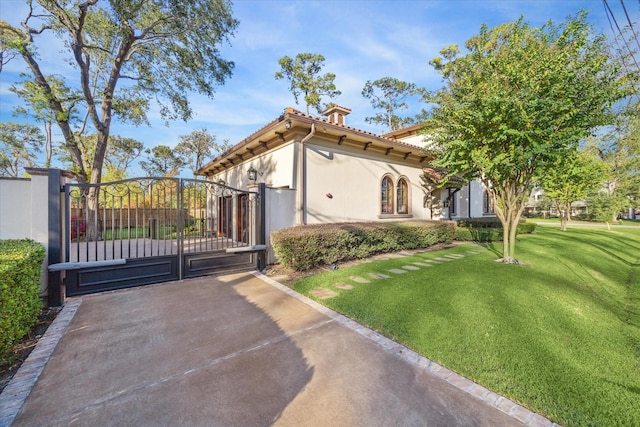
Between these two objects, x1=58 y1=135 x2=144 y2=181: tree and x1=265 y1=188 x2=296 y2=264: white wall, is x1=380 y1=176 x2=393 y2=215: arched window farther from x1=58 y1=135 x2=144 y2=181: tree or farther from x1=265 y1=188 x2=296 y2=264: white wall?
x1=58 y1=135 x2=144 y2=181: tree

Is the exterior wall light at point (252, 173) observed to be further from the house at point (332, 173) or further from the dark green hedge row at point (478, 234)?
the dark green hedge row at point (478, 234)

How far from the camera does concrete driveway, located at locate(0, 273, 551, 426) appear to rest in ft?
6.56

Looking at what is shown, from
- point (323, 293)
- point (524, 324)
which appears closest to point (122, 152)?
point (323, 293)

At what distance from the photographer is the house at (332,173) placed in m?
7.25

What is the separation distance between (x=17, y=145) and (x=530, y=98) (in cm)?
4075

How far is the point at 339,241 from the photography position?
661 cm

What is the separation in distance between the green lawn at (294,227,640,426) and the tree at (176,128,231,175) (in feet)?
81.7

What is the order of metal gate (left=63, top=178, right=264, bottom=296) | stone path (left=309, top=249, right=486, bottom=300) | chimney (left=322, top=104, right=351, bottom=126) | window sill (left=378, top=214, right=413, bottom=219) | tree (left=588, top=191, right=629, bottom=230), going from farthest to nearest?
tree (left=588, top=191, right=629, bottom=230), window sill (left=378, top=214, right=413, bottom=219), chimney (left=322, top=104, right=351, bottom=126), stone path (left=309, top=249, right=486, bottom=300), metal gate (left=63, top=178, right=264, bottom=296)

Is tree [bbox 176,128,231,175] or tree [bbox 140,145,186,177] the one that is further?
tree [bbox 140,145,186,177]

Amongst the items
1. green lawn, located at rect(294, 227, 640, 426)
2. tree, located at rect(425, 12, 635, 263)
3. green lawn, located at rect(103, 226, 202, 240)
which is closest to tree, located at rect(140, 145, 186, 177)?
green lawn, located at rect(103, 226, 202, 240)

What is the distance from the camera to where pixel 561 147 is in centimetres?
555

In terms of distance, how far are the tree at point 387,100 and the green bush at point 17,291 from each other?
2917 cm

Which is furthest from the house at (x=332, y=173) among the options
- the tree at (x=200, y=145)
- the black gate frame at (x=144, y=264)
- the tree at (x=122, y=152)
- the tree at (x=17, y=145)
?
the tree at (x=17, y=145)

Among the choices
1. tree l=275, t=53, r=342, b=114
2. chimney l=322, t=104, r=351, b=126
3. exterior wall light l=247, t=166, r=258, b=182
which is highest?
tree l=275, t=53, r=342, b=114
